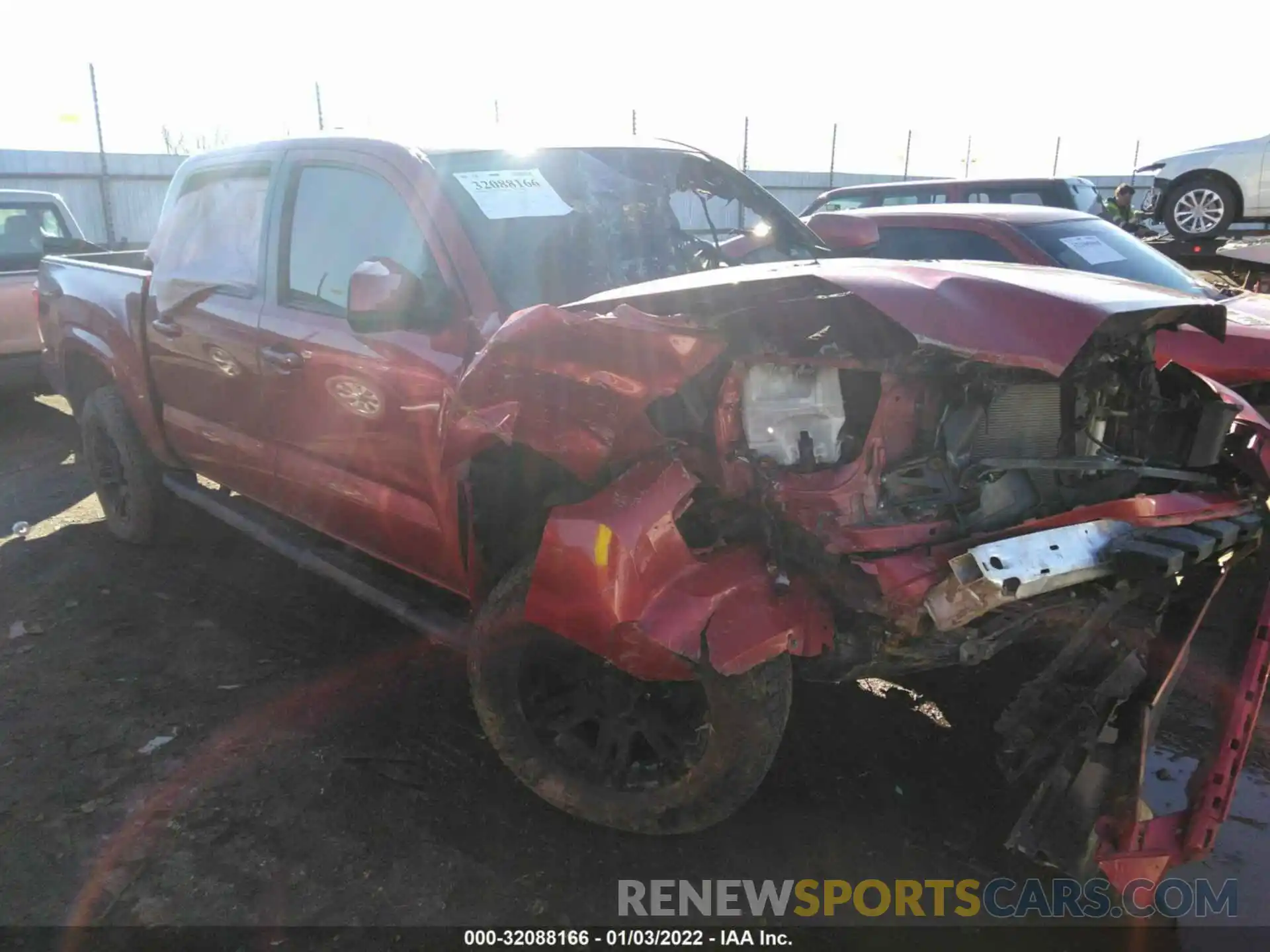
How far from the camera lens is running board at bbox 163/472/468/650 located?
3.17 meters

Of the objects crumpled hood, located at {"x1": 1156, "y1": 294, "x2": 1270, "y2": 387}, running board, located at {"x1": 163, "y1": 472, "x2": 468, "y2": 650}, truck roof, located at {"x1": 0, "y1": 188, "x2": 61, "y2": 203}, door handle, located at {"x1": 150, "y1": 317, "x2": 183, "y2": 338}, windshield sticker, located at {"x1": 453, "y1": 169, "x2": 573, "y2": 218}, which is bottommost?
running board, located at {"x1": 163, "y1": 472, "x2": 468, "y2": 650}

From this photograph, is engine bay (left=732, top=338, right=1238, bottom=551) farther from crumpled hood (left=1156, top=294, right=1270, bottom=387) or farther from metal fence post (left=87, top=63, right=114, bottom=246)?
metal fence post (left=87, top=63, right=114, bottom=246)

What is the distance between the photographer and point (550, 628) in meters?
2.53

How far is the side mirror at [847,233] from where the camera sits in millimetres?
4191

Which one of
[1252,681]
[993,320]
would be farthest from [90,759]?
[1252,681]

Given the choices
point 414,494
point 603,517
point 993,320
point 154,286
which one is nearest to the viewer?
point 993,320

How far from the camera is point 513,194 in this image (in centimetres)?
322

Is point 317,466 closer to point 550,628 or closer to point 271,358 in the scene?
point 271,358

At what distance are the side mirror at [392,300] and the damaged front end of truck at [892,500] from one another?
44cm

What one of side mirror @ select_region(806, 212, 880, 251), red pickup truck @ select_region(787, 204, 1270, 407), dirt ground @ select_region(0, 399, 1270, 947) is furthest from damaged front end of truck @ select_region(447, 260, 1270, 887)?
red pickup truck @ select_region(787, 204, 1270, 407)

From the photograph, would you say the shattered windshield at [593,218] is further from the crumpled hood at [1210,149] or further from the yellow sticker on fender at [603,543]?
the crumpled hood at [1210,149]

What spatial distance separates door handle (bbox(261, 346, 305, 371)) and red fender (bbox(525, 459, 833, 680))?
5.13 feet

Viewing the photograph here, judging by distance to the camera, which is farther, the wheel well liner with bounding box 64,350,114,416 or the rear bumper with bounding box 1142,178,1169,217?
the rear bumper with bounding box 1142,178,1169,217

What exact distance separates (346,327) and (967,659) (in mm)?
2342
